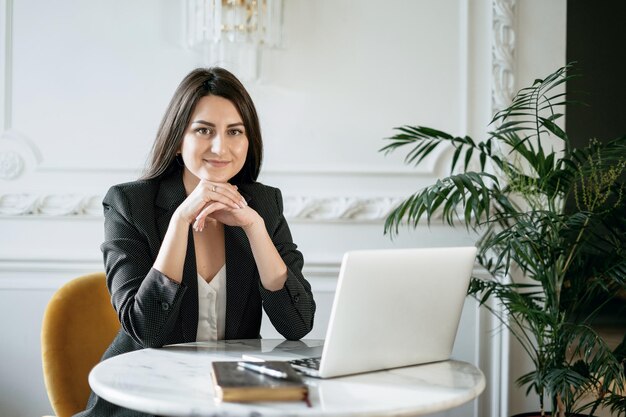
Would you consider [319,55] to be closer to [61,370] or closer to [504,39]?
[504,39]

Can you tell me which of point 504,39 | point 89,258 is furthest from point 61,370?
point 504,39

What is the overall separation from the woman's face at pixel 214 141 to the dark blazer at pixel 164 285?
0.14 meters

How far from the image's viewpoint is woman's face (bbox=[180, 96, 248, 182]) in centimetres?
221

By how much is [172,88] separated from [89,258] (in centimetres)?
76

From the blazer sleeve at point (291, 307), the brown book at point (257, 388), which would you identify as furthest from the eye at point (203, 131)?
the brown book at point (257, 388)

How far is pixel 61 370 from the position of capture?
2.28 meters

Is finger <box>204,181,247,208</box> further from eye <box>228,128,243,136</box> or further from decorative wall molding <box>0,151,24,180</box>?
decorative wall molding <box>0,151,24,180</box>

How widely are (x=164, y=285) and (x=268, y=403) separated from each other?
64cm

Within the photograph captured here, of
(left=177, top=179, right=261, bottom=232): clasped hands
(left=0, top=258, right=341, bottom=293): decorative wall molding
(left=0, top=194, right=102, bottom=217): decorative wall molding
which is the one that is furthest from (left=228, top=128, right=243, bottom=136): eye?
(left=0, top=194, right=102, bottom=217): decorative wall molding

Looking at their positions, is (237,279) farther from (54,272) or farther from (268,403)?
(54,272)

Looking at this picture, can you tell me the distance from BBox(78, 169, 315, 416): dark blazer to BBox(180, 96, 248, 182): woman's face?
0.14 m

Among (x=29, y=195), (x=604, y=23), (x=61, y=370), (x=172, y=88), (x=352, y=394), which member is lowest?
Result: (x=61, y=370)

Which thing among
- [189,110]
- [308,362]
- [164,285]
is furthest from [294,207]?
[308,362]

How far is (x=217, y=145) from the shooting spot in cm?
219
